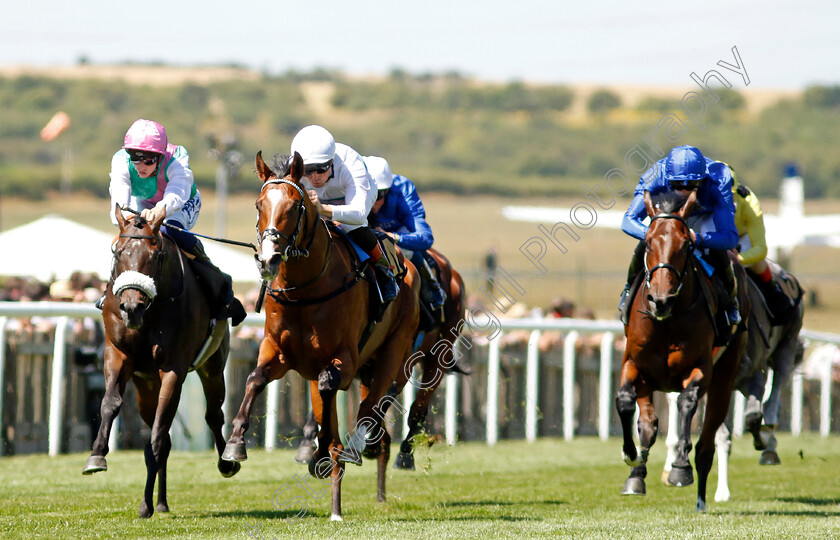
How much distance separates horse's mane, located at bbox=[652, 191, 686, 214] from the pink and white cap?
3212 millimetres

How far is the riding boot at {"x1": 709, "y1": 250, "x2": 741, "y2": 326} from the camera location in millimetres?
8188

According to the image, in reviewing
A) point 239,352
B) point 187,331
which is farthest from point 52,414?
point 187,331

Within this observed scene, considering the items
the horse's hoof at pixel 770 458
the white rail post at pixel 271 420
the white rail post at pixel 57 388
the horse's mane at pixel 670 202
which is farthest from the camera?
the white rail post at pixel 271 420

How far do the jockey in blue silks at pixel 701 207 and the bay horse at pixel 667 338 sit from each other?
0.16 m

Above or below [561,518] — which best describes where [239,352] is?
above

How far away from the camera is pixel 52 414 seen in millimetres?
11234

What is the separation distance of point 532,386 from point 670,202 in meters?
6.42

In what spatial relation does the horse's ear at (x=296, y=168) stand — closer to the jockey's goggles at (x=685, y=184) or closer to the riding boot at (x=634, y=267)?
the riding boot at (x=634, y=267)

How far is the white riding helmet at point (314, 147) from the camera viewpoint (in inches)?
294

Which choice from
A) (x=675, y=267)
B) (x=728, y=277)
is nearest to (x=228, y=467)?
(x=675, y=267)

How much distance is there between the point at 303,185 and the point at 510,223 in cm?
5246

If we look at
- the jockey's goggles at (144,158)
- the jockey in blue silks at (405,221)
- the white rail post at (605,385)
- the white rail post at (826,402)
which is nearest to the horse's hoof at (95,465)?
the jockey's goggles at (144,158)

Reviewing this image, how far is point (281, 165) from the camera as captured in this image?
7.23 m

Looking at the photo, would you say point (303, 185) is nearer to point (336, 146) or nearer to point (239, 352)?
point (336, 146)
